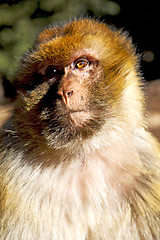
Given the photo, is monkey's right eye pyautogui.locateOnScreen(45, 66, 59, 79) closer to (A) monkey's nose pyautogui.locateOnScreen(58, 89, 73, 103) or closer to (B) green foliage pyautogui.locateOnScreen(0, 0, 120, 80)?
(A) monkey's nose pyautogui.locateOnScreen(58, 89, 73, 103)

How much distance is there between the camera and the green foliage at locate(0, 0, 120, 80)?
10.1 ft

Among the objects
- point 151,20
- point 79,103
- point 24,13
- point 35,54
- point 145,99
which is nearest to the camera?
point 79,103

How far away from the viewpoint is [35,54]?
1.39m

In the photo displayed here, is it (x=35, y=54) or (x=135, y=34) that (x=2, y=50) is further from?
(x=35, y=54)

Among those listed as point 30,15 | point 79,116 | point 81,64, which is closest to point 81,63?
point 81,64

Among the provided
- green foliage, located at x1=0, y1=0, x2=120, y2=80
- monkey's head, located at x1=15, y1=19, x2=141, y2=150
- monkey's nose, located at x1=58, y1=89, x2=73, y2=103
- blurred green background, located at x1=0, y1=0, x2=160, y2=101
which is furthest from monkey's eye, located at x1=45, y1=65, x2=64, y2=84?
green foliage, located at x1=0, y1=0, x2=120, y2=80

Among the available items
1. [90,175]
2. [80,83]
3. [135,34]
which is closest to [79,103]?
[80,83]

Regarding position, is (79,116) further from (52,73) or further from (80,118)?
(52,73)

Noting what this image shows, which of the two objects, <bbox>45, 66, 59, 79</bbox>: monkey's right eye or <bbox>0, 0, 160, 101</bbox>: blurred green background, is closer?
<bbox>45, 66, 59, 79</bbox>: monkey's right eye

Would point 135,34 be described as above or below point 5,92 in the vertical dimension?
above

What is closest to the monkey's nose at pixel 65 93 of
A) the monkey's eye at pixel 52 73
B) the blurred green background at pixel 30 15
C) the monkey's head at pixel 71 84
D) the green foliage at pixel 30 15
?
the monkey's head at pixel 71 84

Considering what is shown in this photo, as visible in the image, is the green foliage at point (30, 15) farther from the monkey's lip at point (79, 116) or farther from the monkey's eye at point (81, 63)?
the monkey's lip at point (79, 116)

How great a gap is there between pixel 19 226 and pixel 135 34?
2865mm

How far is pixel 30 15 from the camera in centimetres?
323
